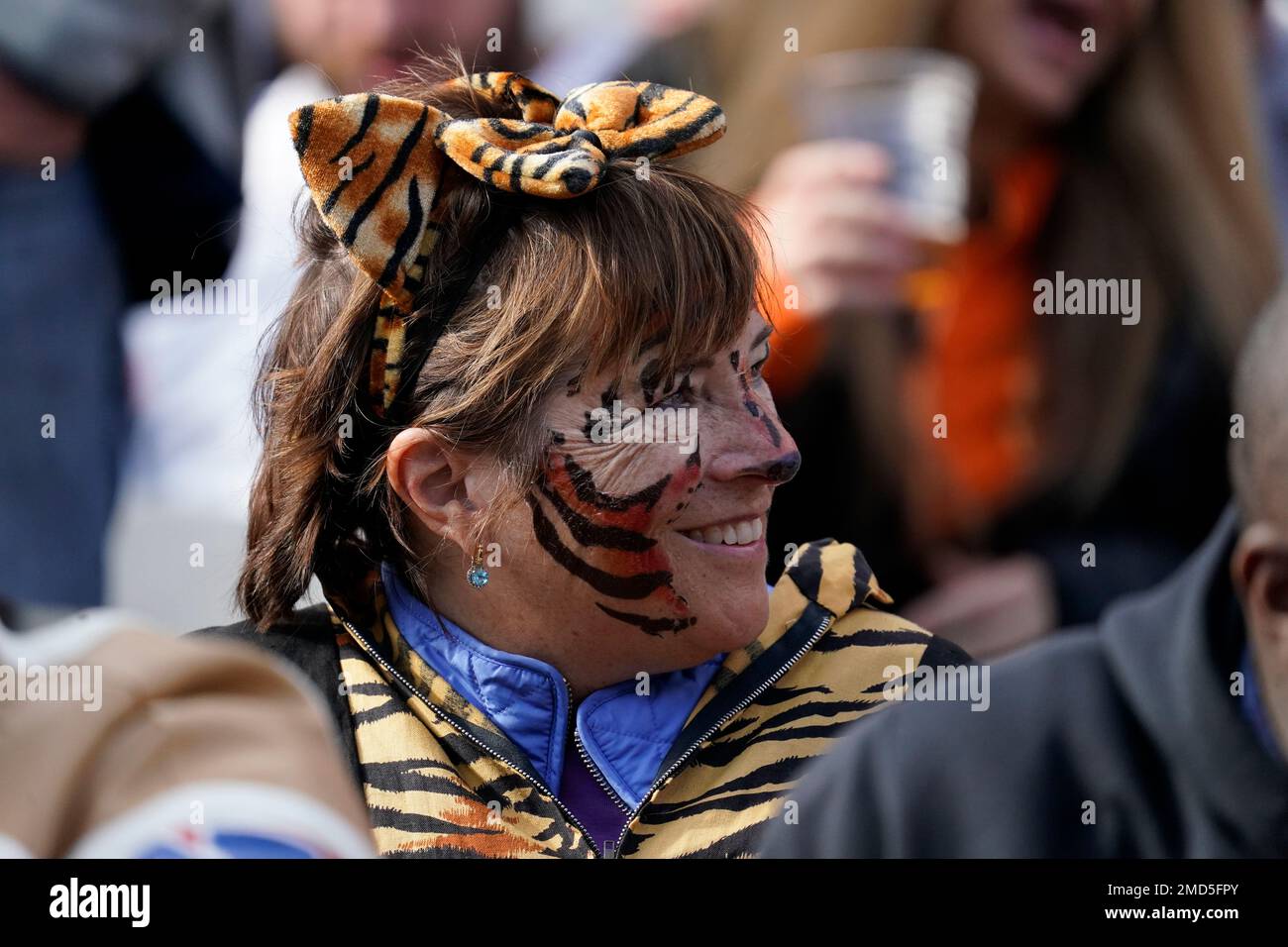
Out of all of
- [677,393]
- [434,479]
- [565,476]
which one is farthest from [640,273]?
[434,479]

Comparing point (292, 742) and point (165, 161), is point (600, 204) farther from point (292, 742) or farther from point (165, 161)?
point (165, 161)

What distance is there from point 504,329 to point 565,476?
0.19 meters

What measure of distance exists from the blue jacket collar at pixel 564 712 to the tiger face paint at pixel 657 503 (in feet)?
0.29

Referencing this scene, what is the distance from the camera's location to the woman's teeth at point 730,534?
6.01 feet

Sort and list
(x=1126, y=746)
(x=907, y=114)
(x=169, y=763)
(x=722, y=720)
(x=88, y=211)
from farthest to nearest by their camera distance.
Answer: (x=88, y=211) → (x=907, y=114) → (x=722, y=720) → (x=1126, y=746) → (x=169, y=763)

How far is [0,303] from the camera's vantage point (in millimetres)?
2453

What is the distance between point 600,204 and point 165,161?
1.08 m

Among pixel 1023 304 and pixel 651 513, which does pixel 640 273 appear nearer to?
pixel 651 513

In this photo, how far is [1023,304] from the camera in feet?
7.62

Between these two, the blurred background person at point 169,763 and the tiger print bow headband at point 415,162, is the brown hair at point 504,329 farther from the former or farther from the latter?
the blurred background person at point 169,763

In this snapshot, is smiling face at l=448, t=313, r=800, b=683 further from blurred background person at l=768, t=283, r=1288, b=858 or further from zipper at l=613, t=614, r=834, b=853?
blurred background person at l=768, t=283, r=1288, b=858

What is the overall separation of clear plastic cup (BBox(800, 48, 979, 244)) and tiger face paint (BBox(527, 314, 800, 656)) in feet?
2.11
